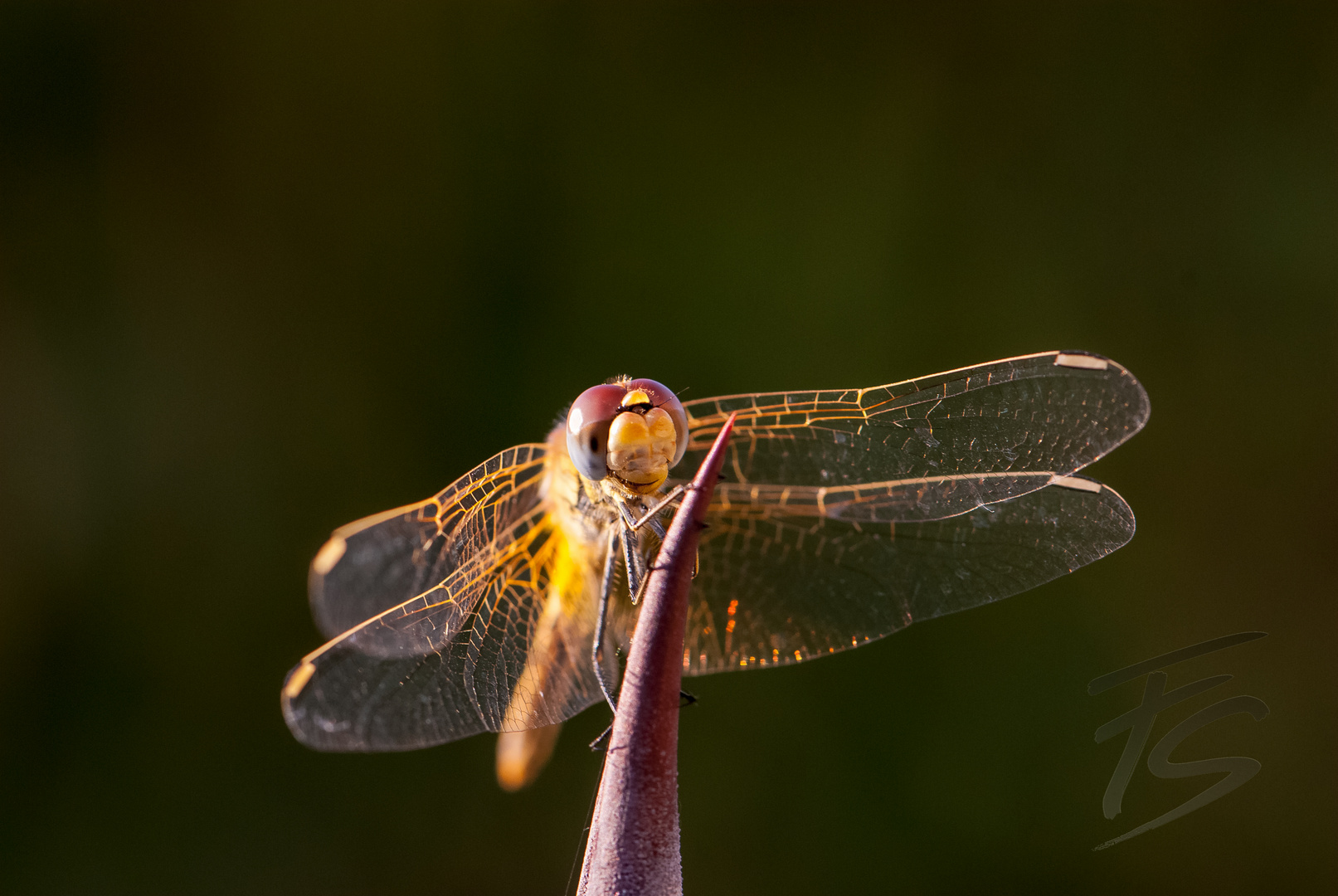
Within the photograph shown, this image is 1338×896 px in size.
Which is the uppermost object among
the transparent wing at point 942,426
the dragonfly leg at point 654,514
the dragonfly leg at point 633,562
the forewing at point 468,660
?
the transparent wing at point 942,426

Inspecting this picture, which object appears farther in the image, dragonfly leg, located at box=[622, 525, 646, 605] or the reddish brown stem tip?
dragonfly leg, located at box=[622, 525, 646, 605]

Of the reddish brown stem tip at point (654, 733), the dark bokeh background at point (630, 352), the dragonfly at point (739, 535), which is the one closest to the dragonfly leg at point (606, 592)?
the dragonfly at point (739, 535)

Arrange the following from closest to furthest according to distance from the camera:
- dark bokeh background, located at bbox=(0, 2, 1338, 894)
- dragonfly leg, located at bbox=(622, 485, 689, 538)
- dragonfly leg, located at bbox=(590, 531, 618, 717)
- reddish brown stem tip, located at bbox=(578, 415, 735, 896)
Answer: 1. reddish brown stem tip, located at bbox=(578, 415, 735, 896)
2. dragonfly leg, located at bbox=(622, 485, 689, 538)
3. dragonfly leg, located at bbox=(590, 531, 618, 717)
4. dark bokeh background, located at bbox=(0, 2, 1338, 894)

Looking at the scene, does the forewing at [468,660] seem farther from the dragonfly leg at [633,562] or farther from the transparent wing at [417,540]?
the dragonfly leg at [633,562]

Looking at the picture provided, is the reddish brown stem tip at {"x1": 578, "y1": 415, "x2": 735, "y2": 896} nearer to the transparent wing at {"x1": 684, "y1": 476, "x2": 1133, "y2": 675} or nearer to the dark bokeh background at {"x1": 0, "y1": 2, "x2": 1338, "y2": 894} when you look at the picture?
the transparent wing at {"x1": 684, "y1": 476, "x2": 1133, "y2": 675}

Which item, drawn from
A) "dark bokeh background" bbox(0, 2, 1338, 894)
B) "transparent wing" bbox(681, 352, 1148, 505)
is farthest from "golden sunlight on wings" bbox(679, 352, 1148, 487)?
"dark bokeh background" bbox(0, 2, 1338, 894)

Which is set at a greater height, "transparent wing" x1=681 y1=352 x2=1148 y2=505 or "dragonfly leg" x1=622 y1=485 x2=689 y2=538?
"transparent wing" x1=681 y1=352 x2=1148 y2=505

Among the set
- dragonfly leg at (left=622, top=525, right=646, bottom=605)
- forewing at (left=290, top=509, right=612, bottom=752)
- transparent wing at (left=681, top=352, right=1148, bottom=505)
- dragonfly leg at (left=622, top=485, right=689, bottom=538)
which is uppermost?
transparent wing at (left=681, top=352, right=1148, bottom=505)
